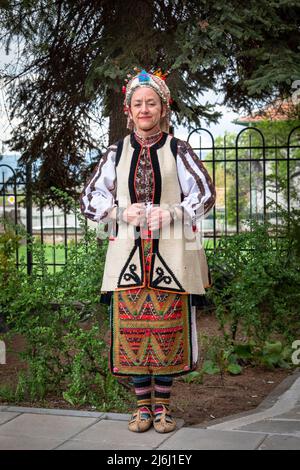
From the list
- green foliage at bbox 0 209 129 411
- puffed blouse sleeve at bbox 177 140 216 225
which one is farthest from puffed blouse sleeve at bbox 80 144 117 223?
green foliage at bbox 0 209 129 411

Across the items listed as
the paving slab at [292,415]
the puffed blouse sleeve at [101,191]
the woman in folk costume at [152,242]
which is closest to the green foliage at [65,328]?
the woman in folk costume at [152,242]

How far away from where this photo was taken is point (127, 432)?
441 centimetres

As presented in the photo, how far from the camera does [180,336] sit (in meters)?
Answer: 4.39

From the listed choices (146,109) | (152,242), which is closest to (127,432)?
(152,242)

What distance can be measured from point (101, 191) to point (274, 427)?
5.69 feet

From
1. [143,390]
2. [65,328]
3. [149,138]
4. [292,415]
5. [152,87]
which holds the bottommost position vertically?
[292,415]

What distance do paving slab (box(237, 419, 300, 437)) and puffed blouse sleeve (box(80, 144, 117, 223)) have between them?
151 cm

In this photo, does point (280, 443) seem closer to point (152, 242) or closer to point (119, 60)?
point (152, 242)

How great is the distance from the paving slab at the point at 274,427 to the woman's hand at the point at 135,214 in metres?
1.38

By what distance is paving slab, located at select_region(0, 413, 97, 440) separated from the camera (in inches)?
173

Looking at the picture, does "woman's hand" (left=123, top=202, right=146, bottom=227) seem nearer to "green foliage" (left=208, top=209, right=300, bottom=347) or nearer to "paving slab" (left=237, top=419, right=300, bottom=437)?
"paving slab" (left=237, top=419, right=300, bottom=437)

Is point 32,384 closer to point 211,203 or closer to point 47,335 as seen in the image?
point 47,335

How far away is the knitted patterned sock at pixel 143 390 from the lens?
4492mm
